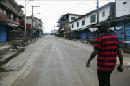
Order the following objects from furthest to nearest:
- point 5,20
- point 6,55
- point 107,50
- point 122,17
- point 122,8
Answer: point 5,20
point 122,8
point 122,17
point 6,55
point 107,50

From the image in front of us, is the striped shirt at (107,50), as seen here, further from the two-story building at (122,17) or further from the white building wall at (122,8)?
the white building wall at (122,8)

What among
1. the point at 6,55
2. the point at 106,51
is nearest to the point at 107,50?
the point at 106,51

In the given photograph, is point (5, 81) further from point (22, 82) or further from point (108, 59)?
point (108, 59)

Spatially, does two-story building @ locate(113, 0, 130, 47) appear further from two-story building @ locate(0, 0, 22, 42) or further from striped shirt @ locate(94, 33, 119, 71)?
striped shirt @ locate(94, 33, 119, 71)

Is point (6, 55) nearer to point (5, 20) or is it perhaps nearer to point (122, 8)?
point (5, 20)

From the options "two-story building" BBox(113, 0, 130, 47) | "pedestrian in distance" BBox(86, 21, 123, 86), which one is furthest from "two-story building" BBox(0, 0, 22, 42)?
"pedestrian in distance" BBox(86, 21, 123, 86)

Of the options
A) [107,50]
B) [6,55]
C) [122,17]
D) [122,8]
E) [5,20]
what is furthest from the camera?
[5,20]

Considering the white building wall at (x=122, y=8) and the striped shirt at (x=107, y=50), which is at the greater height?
the white building wall at (x=122, y=8)

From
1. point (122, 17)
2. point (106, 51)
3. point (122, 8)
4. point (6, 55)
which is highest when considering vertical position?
point (122, 8)

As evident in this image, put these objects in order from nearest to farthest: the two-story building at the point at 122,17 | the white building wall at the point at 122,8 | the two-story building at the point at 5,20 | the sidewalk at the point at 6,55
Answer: the sidewalk at the point at 6,55, the two-story building at the point at 122,17, the white building wall at the point at 122,8, the two-story building at the point at 5,20

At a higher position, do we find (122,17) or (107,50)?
(122,17)

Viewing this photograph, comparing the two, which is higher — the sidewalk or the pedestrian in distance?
the pedestrian in distance

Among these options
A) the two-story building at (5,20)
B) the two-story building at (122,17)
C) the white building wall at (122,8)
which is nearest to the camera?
the two-story building at (122,17)

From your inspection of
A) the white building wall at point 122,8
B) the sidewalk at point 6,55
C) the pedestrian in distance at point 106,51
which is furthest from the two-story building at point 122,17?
the pedestrian in distance at point 106,51
